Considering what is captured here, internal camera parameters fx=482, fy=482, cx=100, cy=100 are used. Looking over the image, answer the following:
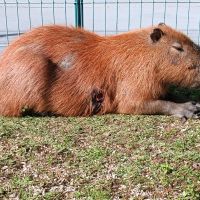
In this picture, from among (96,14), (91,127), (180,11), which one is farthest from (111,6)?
(91,127)

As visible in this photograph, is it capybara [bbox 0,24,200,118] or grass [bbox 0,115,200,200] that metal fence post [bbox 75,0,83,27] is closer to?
capybara [bbox 0,24,200,118]

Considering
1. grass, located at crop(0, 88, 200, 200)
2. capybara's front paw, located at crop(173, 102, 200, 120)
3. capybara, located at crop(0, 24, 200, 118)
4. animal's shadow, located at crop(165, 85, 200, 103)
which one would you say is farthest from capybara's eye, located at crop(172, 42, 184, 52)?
grass, located at crop(0, 88, 200, 200)

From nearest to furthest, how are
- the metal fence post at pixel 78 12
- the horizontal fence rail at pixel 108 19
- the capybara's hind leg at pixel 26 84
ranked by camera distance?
the capybara's hind leg at pixel 26 84
the metal fence post at pixel 78 12
the horizontal fence rail at pixel 108 19

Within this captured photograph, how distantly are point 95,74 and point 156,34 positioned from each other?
877mm

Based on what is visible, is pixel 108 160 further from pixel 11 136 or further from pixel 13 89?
pixel 13 89

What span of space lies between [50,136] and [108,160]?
815mm

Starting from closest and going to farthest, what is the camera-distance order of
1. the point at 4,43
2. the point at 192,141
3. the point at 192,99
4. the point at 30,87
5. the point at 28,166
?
the point at 28,166 < the point at 192,141 < the point at 30,87 < the point at 192,99 < the point at 4,43

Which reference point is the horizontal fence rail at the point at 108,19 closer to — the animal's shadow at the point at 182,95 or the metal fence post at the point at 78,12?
the metal fence post at the point at 78,12

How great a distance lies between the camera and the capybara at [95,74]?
18.4 ft

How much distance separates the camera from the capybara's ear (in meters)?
5.74

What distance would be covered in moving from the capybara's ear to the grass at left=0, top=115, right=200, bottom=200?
40.3 inches

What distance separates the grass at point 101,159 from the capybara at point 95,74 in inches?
11.8

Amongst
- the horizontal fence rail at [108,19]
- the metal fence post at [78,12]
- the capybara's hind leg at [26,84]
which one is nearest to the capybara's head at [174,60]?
the capybara's hind leg at [26,84]

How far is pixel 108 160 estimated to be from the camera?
4395 millimetres
